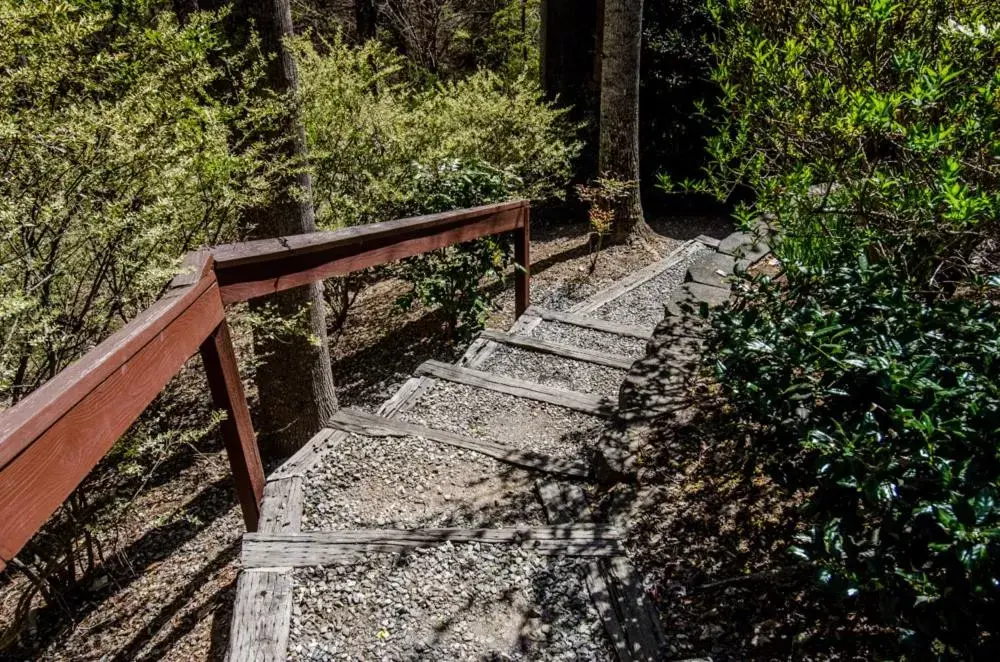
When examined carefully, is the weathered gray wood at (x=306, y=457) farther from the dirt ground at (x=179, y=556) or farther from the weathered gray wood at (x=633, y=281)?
the weathered gray wood at (x=633, y=281)

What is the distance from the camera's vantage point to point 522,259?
4.91 m

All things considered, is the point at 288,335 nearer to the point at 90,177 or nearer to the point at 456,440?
the point at 456,440

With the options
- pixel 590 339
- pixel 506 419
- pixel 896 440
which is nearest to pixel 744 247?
pixel 590 339

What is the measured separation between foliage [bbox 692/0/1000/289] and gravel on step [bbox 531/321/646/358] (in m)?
2.31

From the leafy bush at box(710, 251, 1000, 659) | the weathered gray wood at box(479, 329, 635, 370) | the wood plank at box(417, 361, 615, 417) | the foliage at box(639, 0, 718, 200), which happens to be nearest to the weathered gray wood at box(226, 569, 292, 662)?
the leafy bush at box(710, 251, 1000, 659)

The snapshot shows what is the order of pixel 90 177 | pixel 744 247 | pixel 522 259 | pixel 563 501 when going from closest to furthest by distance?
pixel 90 177, pixel 563 501, pixel 744 247, pixel 522 259

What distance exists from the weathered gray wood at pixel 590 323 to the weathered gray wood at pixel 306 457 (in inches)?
106

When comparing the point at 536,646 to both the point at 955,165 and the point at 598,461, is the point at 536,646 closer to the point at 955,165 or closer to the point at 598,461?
the point at 598,461

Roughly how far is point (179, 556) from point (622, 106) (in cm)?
605

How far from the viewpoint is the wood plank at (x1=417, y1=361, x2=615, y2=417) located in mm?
3545

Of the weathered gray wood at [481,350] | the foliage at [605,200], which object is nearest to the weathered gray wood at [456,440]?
the weathered gray wood at [481,350]

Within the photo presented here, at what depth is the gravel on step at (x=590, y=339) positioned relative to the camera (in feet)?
15.7

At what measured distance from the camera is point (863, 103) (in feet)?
5.92

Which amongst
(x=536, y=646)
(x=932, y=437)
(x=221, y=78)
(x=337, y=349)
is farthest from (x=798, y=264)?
(x=337, y=349)
